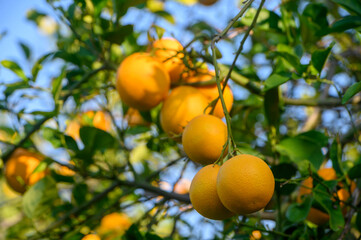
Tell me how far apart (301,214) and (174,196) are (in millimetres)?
333

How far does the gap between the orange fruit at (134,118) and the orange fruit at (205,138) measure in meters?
0.57

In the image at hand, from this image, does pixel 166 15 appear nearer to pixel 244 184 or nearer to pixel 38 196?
pixel 38 196

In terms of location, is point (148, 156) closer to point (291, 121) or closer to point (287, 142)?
point (291, 121)

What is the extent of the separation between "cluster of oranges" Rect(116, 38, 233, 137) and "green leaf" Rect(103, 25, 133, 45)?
0.33 ft

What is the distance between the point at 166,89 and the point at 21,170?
63 centimetres

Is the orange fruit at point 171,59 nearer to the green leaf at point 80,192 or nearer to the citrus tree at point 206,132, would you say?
the citrus tree at point 206,132

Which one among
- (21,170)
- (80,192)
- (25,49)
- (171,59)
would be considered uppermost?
(171,59)

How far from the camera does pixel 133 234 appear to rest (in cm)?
85

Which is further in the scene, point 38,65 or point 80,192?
point 80,192

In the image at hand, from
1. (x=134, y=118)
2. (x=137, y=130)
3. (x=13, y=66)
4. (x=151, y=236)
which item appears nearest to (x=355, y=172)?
(x=151, y=236)

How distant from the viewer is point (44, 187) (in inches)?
41.8

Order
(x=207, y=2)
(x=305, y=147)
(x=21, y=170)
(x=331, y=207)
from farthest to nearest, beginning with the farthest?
(x=207, y=2), (x=21, y=170), (x=305, y=147), (x=331, y=207)

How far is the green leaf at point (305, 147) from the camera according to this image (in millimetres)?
882

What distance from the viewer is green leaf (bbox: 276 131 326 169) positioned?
882 mm
